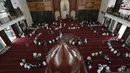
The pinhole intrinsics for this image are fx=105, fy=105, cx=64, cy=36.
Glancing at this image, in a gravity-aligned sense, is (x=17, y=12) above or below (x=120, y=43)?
above

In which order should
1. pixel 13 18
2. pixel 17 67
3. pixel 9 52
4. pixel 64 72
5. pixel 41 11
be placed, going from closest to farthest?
pixel 64 72 → pixel 17 67 → pixel 9 52 → pixel 13 18 → pixel 41 11

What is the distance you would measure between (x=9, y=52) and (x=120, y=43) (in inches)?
237

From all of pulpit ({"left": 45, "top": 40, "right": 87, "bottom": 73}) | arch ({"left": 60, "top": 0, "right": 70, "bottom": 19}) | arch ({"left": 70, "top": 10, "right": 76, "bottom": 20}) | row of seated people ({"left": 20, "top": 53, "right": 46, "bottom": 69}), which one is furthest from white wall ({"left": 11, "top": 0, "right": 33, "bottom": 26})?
pulpit ({"left": 45, "top": 40, "right": 87, "bottom": 73})

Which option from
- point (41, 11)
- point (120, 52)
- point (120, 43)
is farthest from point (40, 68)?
point (41, 11)

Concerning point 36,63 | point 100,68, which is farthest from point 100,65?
point 36,63

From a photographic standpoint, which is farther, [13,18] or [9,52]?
[13,18]

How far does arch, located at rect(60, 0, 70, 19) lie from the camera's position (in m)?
9.20

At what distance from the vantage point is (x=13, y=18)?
23.5ft

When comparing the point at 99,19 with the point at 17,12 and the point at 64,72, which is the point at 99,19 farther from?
the point at 64,72

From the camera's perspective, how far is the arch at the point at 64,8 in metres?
9.20

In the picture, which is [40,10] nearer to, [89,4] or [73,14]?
[73,14]

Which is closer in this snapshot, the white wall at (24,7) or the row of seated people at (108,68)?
the row of seated people at (108,68)

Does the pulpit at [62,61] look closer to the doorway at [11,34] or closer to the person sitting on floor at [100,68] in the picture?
the person sitting on floor at [100,68]

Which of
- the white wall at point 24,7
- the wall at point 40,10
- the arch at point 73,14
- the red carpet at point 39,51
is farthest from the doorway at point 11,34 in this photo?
the arch at point 73,14
